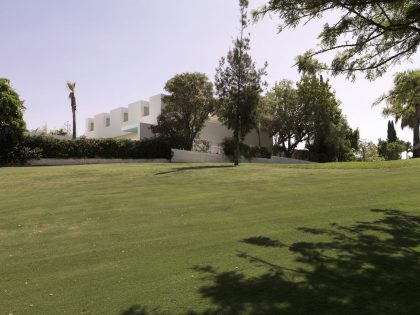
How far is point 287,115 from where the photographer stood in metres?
45.9

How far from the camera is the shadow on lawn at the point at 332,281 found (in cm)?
464

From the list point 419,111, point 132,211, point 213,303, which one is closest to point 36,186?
point 132,211

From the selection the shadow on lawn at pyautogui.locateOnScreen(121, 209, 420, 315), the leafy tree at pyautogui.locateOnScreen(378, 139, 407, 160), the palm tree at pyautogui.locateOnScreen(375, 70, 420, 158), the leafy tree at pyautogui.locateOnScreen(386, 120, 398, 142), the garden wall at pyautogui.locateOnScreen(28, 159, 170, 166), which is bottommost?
the shadow on lawn at pyautogui.locateOnScreen(121, 209, 420, 315)

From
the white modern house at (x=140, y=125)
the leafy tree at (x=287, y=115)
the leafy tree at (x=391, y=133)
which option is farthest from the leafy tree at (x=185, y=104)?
the leafy tree at (x=391, y=133)

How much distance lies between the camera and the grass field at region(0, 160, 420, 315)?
495cm

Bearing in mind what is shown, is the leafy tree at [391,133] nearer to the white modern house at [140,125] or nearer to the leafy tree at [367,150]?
the leafy tree at [367,150]

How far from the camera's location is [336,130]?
44.4 m

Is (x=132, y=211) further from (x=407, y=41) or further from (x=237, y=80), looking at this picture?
(x=237, y=80)

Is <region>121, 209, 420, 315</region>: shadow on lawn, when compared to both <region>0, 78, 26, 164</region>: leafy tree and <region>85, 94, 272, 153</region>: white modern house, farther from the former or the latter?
<region>85, 94, 272, 153</region>: white modern house

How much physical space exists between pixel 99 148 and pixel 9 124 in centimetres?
674

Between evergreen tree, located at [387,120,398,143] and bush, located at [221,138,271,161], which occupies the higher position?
evergreen tree, located at [387,120,398,143]

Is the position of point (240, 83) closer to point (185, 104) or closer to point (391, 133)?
point (185, 104)

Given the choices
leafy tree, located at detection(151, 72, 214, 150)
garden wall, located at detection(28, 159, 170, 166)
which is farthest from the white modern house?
garden wall, located at detection(28, 159, 170, 166)

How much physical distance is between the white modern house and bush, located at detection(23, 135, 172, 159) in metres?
5.52
